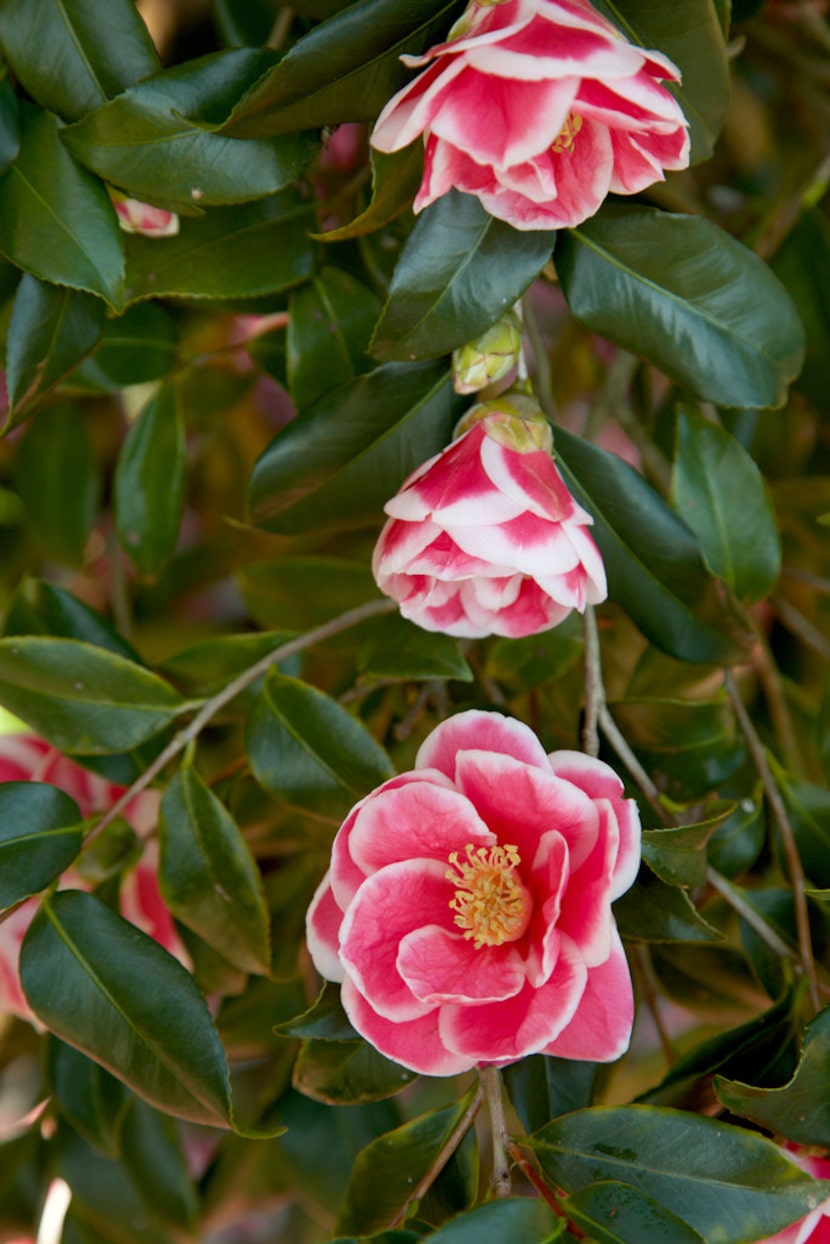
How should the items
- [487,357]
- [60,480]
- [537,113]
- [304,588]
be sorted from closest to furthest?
1. [537,113]
2. [487,357]
3. [304,588]
4. [60,480]

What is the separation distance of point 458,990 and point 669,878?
0.34ft

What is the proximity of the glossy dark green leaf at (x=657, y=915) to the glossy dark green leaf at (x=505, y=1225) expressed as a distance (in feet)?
0.40

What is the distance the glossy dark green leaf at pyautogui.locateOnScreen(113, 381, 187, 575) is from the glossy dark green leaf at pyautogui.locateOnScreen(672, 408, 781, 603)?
1.09 ft

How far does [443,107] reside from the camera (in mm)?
414

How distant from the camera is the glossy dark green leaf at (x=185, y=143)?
475 mm

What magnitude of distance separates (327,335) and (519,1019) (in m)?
0.36

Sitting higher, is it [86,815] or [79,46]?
[79,46]

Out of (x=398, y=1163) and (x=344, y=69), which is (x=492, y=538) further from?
(x=398, y=1163)

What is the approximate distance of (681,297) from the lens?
1.74ft

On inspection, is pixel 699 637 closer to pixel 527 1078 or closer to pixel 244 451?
pixel 527 1078

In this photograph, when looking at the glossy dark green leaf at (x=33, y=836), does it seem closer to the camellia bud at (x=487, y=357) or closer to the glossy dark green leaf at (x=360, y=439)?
the glossy dark green leaf at (x=360, y=439)

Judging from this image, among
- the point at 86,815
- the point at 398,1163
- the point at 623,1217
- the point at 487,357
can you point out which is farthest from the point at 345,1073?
the point at 487,357

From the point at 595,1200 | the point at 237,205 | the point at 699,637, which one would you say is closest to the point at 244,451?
the point at 237,205

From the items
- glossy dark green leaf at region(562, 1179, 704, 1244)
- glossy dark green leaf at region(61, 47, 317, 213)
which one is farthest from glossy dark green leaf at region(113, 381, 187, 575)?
glossy dark green leaf at region(562, 1179, 704, 1244)
